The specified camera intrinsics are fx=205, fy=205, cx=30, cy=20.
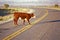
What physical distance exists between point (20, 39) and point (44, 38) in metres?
1.38

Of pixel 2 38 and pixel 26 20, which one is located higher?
pixel 2 38

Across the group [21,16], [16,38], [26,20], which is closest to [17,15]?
[21,16]

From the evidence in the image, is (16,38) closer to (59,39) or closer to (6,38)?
(6,38)

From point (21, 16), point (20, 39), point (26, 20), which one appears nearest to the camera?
point (20, 39)

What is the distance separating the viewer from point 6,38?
1176 cm

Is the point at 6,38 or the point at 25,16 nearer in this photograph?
the point at 6,38

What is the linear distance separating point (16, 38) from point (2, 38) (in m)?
0.81

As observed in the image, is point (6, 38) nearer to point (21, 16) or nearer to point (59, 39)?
point (59, 39)

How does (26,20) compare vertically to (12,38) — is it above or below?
below

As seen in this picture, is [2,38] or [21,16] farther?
[21,16]

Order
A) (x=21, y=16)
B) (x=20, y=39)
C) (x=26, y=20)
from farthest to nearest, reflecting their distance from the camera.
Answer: (x=26, y=20) < (x=21, y=16) < (x=20, y=39)

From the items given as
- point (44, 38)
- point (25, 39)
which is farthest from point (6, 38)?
point (44, 38)

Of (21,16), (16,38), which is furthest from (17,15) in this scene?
(16,38)

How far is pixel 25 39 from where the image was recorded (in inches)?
456
